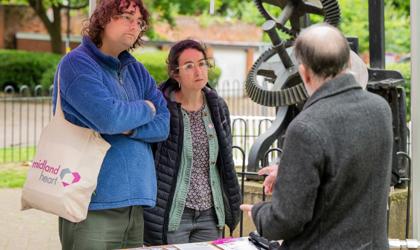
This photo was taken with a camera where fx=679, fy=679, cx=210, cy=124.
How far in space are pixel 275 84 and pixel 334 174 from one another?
395 cm

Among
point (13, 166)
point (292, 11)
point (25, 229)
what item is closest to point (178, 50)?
point (292, 11)

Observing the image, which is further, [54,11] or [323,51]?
[54,11]

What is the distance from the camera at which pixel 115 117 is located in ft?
9.37

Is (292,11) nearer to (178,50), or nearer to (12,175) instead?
(178,50)

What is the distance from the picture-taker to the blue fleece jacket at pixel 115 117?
2.84m

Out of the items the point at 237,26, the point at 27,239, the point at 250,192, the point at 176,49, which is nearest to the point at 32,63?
the point at 237,26

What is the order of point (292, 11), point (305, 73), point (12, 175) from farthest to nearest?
1. point (12, 175)
2. point (292, 11)
3. point (305, 73)

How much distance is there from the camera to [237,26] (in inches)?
1339

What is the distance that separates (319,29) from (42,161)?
1.40m

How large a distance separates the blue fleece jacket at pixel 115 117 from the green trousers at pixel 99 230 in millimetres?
64

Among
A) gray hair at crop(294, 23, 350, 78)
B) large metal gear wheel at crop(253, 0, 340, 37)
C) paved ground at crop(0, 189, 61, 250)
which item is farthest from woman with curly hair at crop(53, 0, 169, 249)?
paved ground at crop(0, 189, 61, 250)

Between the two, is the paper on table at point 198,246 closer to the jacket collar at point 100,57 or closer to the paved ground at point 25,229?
the jacket collar at point 100,57

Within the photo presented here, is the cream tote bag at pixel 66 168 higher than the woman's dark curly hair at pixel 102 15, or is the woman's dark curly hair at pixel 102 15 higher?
the woman's dark curly hair at pixel 102 15

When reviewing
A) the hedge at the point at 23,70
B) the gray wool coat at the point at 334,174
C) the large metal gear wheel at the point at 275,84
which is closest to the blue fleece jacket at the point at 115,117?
the gray wool coat at the point at 334,174
